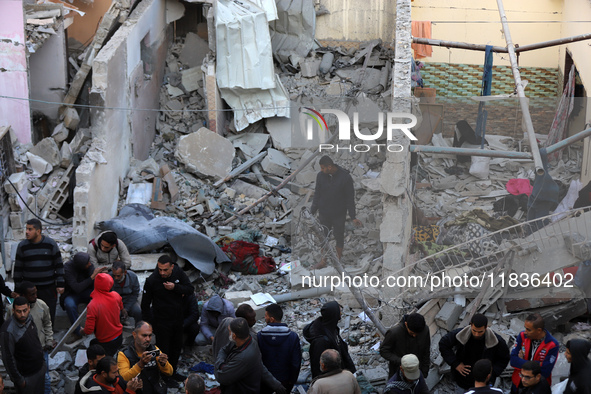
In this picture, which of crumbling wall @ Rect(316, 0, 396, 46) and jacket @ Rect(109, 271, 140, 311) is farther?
crumbling wall @ Rect(316, 0, 396, 46)

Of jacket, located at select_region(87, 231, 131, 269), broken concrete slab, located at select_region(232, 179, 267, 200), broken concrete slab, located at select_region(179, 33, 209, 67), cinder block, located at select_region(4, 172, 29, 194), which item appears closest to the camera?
jacket, located at select_region(87, 231, 131, 269)

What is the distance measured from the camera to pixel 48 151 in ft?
40.5

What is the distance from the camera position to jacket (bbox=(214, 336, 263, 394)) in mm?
6074

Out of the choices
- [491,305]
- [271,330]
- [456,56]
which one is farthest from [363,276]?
[456,56]

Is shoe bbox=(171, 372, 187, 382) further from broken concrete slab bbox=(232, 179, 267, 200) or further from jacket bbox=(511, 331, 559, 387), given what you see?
broken concrete slab bbox=(232, 179, 267, 200)

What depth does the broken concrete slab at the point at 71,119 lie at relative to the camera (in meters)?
13.2

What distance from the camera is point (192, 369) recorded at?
26.6 ft

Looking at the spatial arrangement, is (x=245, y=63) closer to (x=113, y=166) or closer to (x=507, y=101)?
(x=113, y=166)

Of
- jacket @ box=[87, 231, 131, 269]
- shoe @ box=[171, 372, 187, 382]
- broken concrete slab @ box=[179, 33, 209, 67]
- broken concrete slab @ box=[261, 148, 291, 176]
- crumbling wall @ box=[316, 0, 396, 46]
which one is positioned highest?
crumbling wall @ box=[316, 0, 396, 46]

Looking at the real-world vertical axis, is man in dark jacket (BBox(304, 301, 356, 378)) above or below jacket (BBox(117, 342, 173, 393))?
above

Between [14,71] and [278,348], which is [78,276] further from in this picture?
[14,71]

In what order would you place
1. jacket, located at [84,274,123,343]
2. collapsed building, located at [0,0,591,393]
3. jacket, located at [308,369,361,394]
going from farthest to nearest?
collapsed building, located at [0,0,591,393]
jacket, located at [84,274,123,343]
jacket, located at [308,369,361,394]

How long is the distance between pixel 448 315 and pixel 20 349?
4.24 m

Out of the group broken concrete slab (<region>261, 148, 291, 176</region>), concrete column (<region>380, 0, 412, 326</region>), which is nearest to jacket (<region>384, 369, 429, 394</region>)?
concrete column (<region>380, 0, 412, 326</region>)
